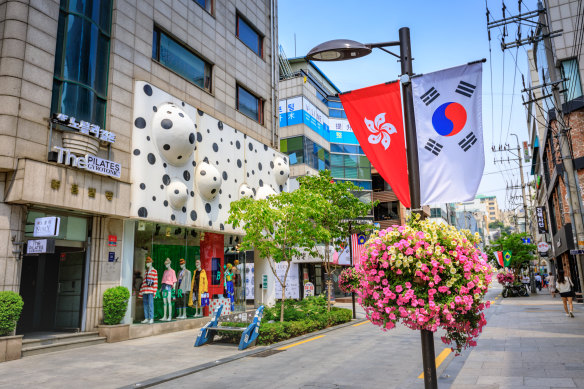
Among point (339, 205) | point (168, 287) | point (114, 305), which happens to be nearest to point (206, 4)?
point (339, 205)

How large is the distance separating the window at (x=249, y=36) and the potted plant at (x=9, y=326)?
1653 centimetres

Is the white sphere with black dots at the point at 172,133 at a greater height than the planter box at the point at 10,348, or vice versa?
the white sphere with black dots at the point at 172,133

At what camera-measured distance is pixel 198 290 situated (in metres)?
17.7

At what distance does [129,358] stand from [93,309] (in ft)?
10.9

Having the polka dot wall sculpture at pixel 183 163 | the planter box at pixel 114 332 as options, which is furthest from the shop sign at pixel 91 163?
the planter box at pixel 114 332

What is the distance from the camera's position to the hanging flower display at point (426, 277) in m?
5.00

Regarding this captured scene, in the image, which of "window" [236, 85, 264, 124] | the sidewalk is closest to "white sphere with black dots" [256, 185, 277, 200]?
"window" [236, 85, 264, 124]

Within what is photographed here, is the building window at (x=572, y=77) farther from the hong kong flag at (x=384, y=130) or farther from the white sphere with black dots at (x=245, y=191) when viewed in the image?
the hong kong flag at (x=384, y=130)

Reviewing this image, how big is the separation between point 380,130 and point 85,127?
989cm

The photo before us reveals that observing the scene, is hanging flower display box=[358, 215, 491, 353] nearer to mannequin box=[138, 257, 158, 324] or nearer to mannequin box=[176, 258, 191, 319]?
mannequin box=[138, 257, 158, 324]

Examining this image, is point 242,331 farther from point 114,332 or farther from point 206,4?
point 206,4

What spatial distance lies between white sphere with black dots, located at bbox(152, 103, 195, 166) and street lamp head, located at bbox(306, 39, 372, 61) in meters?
10.1

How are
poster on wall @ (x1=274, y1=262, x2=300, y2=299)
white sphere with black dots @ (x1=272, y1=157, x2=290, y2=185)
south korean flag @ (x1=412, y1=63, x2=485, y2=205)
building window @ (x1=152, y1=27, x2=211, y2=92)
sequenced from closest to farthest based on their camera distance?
south korean flag @ (x1=412, y1=63, x2=485, y2=205) < building window @ (x1=152, y1=27, x2=211, y2=92) < white sphere with black dots @ (x1=272, y1=157, x2=290, y2=185) < poster on wall @ (x1=274, y1=262, x2=300, y2=299)

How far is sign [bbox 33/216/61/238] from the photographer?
10.9 metres
